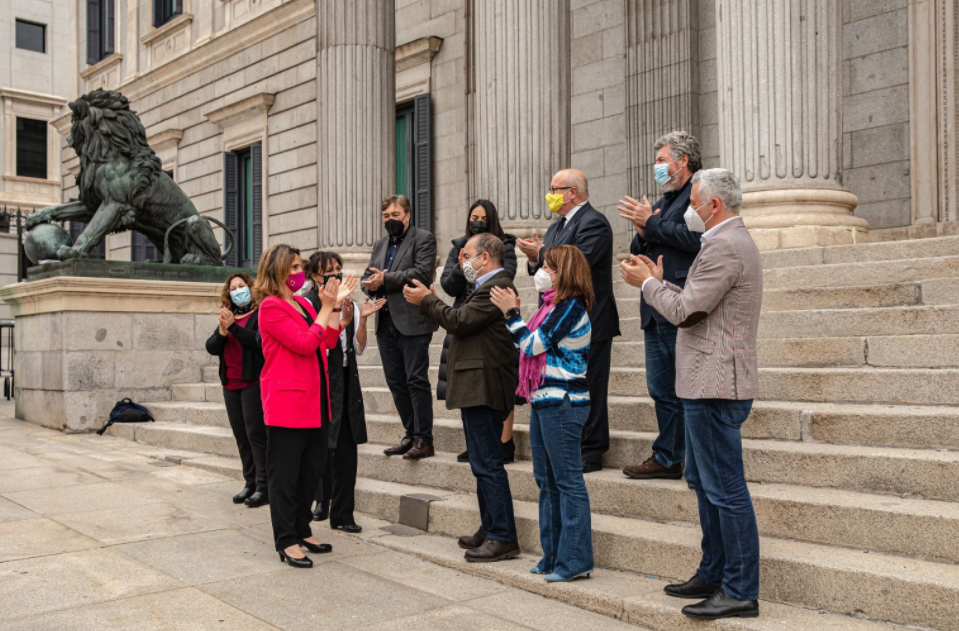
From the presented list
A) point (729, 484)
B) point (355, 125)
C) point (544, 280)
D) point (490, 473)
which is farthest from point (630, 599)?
point (355, 125)

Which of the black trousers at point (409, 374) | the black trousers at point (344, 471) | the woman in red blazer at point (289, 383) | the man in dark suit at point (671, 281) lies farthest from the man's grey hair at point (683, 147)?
the black trousers at point (344, 471)

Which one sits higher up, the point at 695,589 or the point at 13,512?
the point at 695,589

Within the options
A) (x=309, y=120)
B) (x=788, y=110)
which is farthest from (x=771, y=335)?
(x=309, y=120)

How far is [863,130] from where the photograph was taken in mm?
10969

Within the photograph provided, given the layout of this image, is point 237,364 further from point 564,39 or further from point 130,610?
point 564,39

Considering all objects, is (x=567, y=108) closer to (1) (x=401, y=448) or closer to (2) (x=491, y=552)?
(1) (x=401, y=448)

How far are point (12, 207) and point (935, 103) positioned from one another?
36575mm

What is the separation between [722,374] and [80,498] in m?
5.61

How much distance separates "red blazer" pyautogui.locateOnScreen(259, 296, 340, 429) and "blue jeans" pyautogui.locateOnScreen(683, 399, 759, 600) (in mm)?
2408

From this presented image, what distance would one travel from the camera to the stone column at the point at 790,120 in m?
7.84

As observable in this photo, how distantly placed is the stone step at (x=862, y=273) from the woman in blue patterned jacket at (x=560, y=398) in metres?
2.83

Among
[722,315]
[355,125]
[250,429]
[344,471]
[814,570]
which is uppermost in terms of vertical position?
[355,125]

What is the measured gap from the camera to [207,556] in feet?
19.4

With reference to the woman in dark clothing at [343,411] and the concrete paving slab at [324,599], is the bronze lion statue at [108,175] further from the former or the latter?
the concrete paving slab at [324,599]
